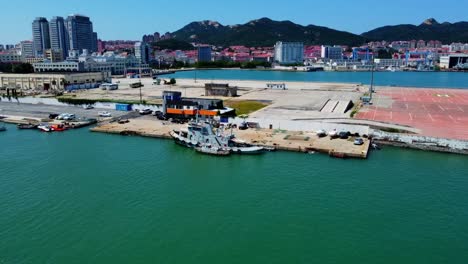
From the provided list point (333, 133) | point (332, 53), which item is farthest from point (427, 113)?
point (332, 53)

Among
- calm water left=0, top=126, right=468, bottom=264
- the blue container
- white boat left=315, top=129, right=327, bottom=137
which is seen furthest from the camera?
the blue container

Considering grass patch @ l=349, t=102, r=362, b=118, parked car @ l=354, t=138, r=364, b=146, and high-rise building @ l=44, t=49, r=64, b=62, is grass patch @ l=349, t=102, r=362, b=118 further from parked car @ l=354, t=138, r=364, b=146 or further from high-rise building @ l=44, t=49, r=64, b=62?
high-rise building @ l=44, t=49, r=64, b=62

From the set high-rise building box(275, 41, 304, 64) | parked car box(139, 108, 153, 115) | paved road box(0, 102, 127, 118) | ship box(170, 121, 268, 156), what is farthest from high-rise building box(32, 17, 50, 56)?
ship box(170, 121, 268, 156)

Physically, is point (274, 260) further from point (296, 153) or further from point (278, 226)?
point (296, 153)

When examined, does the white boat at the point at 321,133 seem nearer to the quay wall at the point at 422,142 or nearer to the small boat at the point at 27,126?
the quay wall at the point at 422,142

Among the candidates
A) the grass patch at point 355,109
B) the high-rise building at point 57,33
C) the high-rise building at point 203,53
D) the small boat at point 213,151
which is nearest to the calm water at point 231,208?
the small boat at point 213,151
